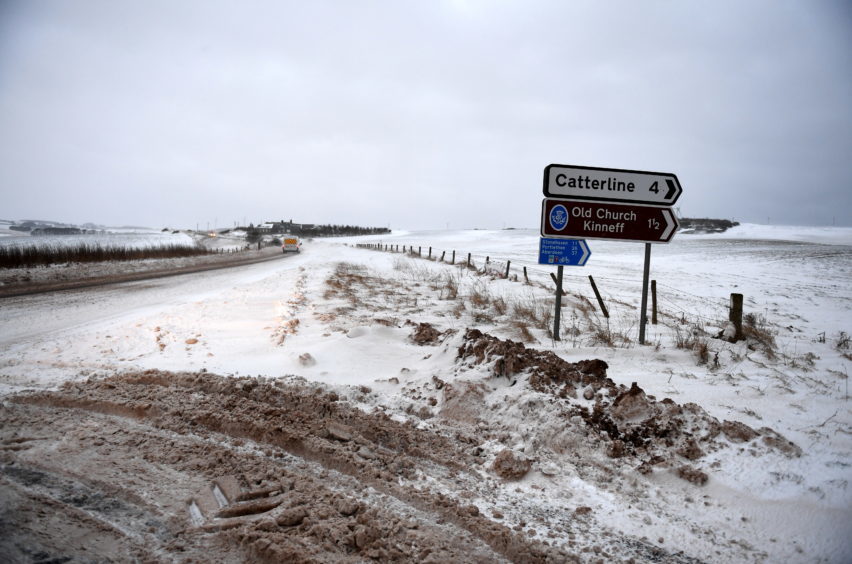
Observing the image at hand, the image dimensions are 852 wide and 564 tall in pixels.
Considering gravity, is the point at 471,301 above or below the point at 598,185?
below

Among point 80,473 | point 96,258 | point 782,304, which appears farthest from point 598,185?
point 96,258

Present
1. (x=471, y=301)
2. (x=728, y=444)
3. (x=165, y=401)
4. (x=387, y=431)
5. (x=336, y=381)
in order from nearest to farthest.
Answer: (x=728, y=444), (x=387, y=431), (x=165, y=401), (x=336, y=381), (x=471, y=301)

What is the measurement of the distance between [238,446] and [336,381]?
1.64 m

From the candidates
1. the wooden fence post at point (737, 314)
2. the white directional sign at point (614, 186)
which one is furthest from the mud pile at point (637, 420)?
the wooden fence post at point (737, 314)

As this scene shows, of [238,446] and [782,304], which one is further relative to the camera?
[782,304]

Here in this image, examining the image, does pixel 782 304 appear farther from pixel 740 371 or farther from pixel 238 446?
pixel 238 446

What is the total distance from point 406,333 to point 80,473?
4.46 m

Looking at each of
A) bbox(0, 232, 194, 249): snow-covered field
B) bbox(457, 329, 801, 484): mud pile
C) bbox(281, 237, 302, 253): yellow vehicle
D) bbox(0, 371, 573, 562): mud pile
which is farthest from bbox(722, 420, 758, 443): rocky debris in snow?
bbox(281, 237, 302, 253): yellow vehicle

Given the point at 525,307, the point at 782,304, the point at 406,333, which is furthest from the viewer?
the point at 782,304

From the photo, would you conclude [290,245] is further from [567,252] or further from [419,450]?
[419,450]

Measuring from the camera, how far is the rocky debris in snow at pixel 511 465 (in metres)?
2.96

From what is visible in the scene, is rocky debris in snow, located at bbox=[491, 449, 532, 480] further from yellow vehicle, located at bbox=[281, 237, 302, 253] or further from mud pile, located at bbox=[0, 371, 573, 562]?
yellow vehicle, located at bbox=[281, 237, 302, 253]

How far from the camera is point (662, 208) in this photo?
6.12 metres

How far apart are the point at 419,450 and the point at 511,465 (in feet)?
2.43
